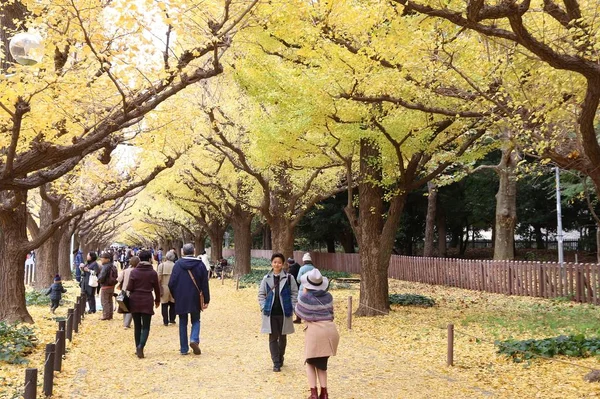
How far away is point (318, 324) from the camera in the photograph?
6.39m

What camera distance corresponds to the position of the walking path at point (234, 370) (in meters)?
7.12

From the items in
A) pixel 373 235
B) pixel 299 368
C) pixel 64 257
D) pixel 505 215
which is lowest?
pixel 299 368

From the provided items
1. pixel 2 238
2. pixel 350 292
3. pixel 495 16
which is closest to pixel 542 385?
pixel 495 16

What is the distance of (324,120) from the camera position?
13117 millimetres

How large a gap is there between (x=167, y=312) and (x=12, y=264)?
3.58 meters

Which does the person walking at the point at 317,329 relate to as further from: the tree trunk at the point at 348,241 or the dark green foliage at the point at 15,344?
the tree trunk at the point at 348,241

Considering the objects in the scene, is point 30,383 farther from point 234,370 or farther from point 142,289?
point 142,289

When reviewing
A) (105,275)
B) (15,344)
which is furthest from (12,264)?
(15,344)

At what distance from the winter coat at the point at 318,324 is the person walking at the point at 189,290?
3123 millimetres

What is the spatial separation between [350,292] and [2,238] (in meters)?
12.6

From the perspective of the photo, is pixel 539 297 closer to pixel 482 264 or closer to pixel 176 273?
pixel 482 264

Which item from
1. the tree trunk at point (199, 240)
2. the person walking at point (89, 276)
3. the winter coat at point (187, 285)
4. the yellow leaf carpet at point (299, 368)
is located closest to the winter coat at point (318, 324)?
the yellow leaf carpet at point (299, 368)

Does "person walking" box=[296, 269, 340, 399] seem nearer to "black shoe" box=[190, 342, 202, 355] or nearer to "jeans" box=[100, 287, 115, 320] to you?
"black shoe" box=[190, 342, 202, 355]

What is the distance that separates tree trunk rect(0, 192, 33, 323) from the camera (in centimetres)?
1274
